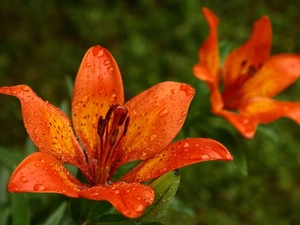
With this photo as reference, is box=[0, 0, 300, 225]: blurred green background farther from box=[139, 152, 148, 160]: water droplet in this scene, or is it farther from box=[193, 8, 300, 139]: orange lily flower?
box=[139, 152, 148, 160]: water droplet

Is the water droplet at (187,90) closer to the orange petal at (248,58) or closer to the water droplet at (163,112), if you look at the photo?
the water droplet at (163,112)

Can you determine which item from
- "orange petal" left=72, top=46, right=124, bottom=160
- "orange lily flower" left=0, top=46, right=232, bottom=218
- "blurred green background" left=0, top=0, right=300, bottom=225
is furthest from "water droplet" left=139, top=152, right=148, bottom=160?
"blurred green background" left=0, top=0, right=300, bottom=225

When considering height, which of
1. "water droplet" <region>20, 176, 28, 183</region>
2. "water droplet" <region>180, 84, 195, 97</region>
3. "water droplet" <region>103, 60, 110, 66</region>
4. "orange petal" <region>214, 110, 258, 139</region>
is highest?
"water droplet" <region>103, 60, 110, 66</region>

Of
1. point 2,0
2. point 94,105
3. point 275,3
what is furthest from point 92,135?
point 275,3

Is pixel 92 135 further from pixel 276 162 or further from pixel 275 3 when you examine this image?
pixel 275 3

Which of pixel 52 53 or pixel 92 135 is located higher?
pixel 92 135

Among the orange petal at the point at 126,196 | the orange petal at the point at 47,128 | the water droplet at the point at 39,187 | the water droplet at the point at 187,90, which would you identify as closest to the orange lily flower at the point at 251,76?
the water droplet at the point at 187,90
